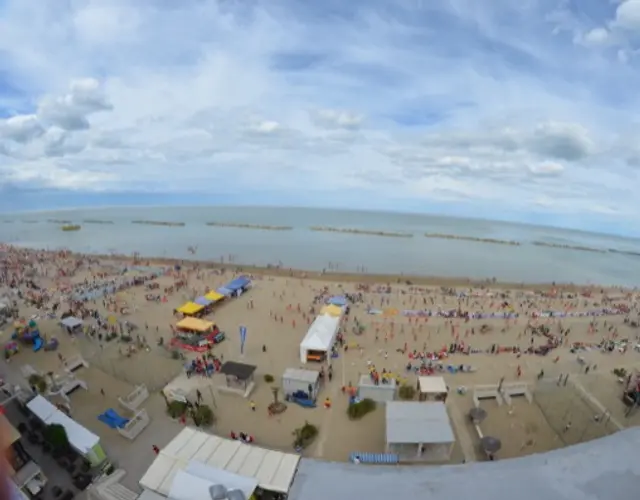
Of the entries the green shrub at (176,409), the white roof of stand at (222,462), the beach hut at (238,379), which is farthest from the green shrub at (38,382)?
the white roof of stand at (222,462)

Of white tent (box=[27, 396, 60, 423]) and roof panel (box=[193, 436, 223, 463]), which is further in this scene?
white tent (box=[27, 396, 60, 423])

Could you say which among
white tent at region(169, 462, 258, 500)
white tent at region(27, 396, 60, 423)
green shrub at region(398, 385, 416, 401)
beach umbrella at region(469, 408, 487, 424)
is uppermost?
white tent at region(169, 462, 258, 500)

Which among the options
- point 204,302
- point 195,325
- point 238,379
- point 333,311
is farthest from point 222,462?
point 204,302

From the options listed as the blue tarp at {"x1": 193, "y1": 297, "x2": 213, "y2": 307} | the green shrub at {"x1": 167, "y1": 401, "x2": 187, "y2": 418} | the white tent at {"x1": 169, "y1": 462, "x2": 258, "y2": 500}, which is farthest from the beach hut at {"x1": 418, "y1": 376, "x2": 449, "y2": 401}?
the blue tarp at {"x1": 193, "y1": 297, "x2": 213, "y2": 307}

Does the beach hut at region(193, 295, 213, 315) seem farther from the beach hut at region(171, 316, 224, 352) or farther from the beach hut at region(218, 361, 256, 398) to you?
the beach hut at region(218, 361, 256, 398)

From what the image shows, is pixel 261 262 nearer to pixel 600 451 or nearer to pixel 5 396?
pixel 5 396

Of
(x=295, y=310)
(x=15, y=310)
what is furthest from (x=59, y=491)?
(x=15, y=310)
